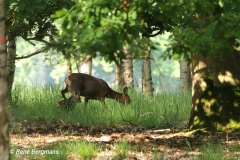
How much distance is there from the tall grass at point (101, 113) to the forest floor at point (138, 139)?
44 centimetres

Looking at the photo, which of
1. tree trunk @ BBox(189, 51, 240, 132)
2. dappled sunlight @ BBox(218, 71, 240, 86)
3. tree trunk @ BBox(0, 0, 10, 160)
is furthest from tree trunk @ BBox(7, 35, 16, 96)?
tree trunk @ BBox(0, 0, 10, 160)

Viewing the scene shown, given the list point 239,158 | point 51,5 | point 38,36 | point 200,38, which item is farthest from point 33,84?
point 200,38

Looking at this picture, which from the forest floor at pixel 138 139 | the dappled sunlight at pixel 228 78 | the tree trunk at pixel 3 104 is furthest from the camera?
the dappled sunlight at pixel 228 78

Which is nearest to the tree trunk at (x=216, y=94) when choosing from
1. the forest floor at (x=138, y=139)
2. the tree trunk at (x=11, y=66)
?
the forest floor at (x=138, y=139)

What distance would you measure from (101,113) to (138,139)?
3007mm

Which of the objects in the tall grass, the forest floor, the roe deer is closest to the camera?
the forest floor

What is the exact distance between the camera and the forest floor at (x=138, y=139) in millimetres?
Result: 8820

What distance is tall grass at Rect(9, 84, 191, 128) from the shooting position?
42.3 feet

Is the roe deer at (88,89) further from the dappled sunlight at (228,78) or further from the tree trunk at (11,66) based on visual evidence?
the dappled sunlight at (228,78)

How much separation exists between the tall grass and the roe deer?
8.4 inches

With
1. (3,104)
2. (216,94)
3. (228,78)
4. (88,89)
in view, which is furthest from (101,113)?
(3,104)

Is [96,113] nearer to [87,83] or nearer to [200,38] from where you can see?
[87,83]

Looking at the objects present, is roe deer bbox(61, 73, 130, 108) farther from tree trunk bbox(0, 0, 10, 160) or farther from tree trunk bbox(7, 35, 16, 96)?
tree trunk bbox(0, 0, 10, 160)

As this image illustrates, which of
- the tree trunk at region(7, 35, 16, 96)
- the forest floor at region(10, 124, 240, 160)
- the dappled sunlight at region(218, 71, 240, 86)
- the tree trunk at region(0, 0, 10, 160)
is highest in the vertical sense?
the tree trunk at region(7, 35, 16, 96)
